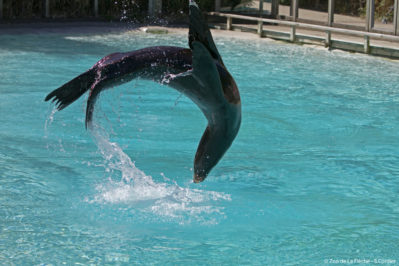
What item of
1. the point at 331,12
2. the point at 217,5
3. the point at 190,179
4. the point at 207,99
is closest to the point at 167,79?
the point at 207,99

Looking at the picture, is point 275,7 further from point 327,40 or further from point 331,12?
point 327,40

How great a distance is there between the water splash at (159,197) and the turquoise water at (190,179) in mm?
18

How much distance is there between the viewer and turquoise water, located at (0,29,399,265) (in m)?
5.09

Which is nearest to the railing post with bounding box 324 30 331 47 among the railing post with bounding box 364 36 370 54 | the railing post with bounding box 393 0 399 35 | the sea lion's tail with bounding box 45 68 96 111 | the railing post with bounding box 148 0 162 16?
the railing post with bounding box 364 36 370 54

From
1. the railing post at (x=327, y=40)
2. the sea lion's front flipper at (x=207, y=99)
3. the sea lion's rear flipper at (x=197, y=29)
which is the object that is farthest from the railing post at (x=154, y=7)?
the sea lion's rear flipper at (x=197, y=29)

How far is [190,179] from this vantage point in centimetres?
671

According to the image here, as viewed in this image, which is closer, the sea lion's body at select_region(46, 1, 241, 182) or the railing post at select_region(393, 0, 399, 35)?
the sea lion's body at select_region(46, 1, 241, 182)

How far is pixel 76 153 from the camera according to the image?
757cm

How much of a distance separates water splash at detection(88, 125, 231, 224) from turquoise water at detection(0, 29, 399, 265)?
18mm

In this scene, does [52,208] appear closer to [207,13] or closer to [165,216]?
[165,216]

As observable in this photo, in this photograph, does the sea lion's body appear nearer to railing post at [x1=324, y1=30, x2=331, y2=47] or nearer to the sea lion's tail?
the sea lion's tail

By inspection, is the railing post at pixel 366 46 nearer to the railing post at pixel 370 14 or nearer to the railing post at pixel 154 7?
the railing post at pixel 370 14

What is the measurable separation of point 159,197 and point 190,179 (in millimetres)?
678

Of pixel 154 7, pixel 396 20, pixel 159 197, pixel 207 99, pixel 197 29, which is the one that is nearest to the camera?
pixel 197 29
